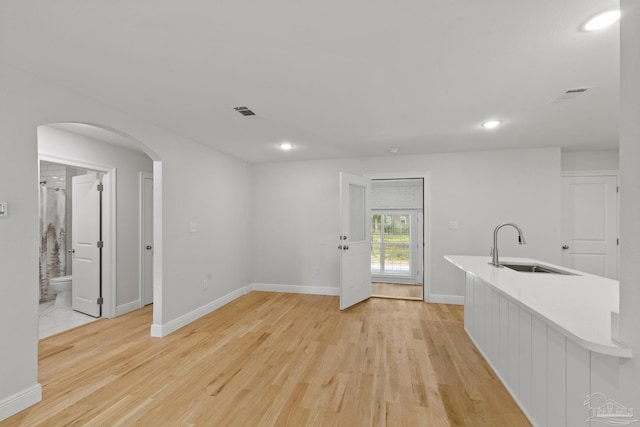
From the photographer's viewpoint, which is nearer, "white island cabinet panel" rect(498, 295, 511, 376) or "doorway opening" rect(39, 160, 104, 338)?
"white island cabinet panel" rect(498, 295, 511, 376)

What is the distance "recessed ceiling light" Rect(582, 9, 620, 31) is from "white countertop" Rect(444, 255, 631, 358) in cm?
145

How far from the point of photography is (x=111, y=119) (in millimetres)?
2645

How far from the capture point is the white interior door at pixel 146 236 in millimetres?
4352

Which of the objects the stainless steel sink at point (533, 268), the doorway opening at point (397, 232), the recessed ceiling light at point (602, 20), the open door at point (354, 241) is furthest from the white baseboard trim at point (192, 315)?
the recessed ceiling light at point (602, 20)

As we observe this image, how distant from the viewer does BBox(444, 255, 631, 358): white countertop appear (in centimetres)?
115

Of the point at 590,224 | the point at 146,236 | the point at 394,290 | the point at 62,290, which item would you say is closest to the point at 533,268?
the point at 590,224

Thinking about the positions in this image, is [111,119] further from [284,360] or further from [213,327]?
[284,360]

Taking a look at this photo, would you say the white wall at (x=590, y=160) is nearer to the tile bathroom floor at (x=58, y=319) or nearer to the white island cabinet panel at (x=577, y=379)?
the white island cabinet panel at (x=577, y=379)

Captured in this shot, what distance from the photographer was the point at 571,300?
1.65 m

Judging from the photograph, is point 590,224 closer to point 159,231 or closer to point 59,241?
point 159,231

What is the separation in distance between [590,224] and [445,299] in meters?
2.46

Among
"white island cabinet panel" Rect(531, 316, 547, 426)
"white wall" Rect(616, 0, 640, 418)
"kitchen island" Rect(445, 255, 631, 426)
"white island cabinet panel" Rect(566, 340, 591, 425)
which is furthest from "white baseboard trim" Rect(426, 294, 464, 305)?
"white wall" Rect(616, 0, 640, 418)

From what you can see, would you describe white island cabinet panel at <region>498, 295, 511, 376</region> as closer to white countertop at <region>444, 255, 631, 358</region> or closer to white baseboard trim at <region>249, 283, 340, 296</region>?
white countertop at <region>444, 255, 631, 358</region>

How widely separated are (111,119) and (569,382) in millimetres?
3683
